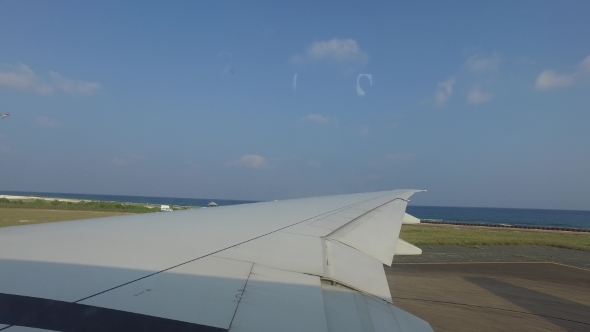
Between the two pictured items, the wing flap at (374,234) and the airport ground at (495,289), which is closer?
the wing flap at (374,234)

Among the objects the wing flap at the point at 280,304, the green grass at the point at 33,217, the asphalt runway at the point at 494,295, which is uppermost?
the wing flap at the point at 280,304

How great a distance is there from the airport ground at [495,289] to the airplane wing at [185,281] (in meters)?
4.79

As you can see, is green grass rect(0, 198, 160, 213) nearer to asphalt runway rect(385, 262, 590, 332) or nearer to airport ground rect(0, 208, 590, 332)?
airport ground rect(0, 208, 590, 332)

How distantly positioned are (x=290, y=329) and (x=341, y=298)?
0.68m

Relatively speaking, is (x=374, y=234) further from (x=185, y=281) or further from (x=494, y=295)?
(x=494, y=295)

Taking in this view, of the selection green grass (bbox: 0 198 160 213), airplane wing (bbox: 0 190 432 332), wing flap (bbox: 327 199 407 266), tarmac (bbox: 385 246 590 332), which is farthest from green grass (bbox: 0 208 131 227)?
airplane wing (bbox: 0 190 432 332)

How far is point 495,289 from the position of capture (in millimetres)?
9180

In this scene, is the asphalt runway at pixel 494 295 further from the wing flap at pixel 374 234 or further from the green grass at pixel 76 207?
the green grass at pixel 76 207

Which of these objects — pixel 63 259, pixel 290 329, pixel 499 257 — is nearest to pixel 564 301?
pixel 499 257

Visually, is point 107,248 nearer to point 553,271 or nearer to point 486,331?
point 486,331

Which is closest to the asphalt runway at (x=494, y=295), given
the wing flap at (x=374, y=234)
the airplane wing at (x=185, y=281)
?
the wing flap at (x=374, y=234)

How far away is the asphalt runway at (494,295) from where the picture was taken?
6.76m

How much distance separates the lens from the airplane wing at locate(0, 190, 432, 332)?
145cm

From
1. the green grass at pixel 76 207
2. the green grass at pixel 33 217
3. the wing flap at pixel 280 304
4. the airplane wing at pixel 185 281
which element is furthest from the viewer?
the green grass at pixel 76 207
